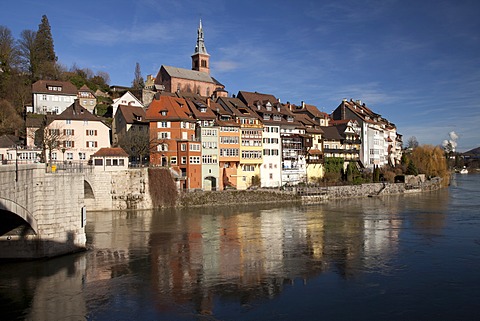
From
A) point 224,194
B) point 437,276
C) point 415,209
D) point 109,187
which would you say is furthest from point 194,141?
point 437,276

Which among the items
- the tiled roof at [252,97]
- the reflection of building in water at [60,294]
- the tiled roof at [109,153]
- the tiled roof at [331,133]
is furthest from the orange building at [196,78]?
the reflection of building in water at [60,294]

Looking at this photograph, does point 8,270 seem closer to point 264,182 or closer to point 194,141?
point 194,141

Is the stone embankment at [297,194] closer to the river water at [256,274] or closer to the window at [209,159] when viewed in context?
the window at [209,159]

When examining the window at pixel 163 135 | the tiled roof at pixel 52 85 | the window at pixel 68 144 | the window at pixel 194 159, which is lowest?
the window at pixel 194 159

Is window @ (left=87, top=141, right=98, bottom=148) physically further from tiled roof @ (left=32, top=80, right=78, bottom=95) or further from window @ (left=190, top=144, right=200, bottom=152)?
tiled roof @ (left=32, top=80, right=78, bottom=95)

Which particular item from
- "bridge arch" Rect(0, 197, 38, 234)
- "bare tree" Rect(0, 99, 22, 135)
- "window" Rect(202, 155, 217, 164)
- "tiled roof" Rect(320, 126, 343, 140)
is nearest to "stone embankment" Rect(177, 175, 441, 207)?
"window" Rect(202, 155, 217, 164)

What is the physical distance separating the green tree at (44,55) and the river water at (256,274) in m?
48.6

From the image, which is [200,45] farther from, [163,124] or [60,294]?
[60,294]

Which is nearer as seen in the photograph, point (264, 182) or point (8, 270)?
point (8, 270)

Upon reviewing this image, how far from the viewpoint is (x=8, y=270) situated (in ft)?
76.5

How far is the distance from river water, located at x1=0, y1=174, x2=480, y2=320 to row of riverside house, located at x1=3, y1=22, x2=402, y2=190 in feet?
55.2

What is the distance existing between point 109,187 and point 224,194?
13.9 m

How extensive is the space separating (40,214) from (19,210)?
1976 millimetres

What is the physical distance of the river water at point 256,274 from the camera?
1873cm
